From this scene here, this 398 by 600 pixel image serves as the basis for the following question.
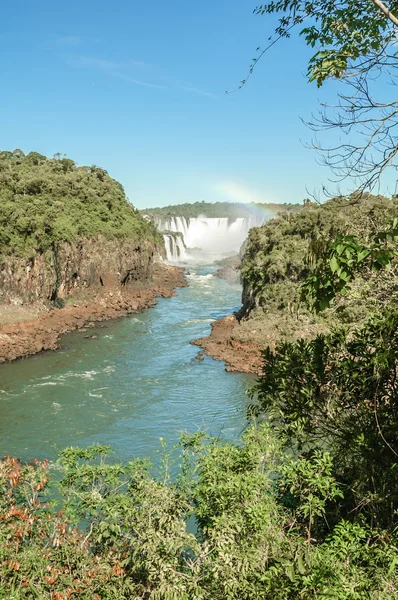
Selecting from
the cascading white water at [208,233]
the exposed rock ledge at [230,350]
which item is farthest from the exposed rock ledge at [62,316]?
the cascading white water at [208,233]

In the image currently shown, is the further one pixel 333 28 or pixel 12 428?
pixel 12 428

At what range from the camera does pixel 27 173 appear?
4928cm

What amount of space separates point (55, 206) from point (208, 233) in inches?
2127

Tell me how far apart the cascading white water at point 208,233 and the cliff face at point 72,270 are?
37433 millimetres

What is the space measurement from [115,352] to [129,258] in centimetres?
2142

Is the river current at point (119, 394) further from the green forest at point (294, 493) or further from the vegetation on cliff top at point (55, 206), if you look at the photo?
the vegetation on cliff top at point (55, 206)

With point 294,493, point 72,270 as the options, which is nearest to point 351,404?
point 294,493

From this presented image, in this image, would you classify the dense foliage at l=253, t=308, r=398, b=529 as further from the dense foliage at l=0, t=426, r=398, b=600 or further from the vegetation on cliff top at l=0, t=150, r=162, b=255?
the vegetation on cliff top at l=0, t=150, r=162, b=255

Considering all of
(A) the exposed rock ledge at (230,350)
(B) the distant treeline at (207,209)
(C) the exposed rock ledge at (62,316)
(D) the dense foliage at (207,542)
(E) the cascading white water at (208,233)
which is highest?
(B) the distant treeline at (207,209)

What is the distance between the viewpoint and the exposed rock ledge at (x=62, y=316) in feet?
102

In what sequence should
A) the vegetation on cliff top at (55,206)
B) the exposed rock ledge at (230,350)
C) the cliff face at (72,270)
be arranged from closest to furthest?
the exposed rock ledge at (230,350), the cliff face at (72,270), the vegetation on cliff top at (55,206)

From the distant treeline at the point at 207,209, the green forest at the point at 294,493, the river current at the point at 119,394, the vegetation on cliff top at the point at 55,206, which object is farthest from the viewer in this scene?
the distant treeline at the point at 207,209

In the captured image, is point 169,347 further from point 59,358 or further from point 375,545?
point 375,545

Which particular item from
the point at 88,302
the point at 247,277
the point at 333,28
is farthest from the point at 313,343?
the point at 88,302
